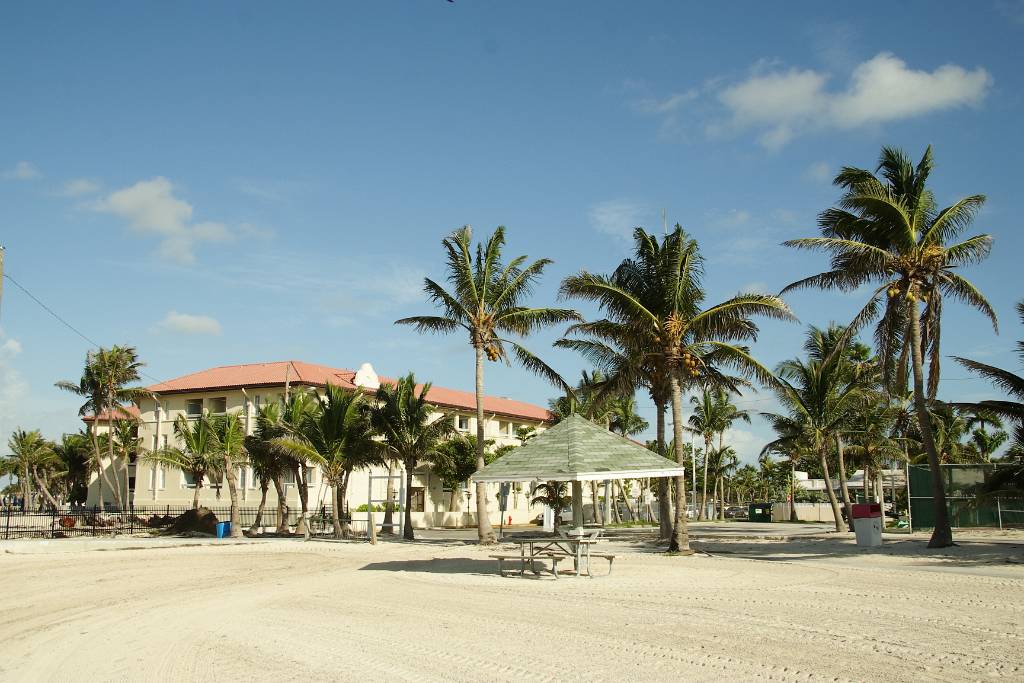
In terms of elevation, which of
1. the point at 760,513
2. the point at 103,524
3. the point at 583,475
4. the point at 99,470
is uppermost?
the point at 583,475

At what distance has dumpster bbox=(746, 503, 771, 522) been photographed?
50.3m

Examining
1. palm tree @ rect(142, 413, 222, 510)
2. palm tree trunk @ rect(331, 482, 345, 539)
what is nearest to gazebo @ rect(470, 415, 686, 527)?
palm tree trunk @ rect(331, 482, 345, 539)

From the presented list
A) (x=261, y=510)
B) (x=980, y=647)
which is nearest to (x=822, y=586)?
(x=980, y=647)

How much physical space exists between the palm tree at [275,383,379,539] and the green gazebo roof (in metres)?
13.4

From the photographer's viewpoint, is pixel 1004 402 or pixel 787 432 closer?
pixel 1004 402

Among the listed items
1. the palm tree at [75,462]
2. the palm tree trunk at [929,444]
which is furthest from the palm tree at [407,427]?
the palm tree at [75,462]

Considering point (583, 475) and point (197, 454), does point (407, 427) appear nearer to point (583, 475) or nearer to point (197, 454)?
point (197, 454)

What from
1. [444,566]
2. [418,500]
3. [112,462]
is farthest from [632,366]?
[112,462]

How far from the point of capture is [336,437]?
30.6m

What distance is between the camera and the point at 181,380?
172 ft

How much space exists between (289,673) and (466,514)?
41.5 metres

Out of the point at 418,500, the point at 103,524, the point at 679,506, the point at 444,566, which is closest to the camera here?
the point at 444,566

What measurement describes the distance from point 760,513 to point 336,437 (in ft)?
99.7

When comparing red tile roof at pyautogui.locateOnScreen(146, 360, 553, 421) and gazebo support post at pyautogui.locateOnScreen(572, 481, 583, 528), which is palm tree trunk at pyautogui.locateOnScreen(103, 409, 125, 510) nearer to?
red tile roof at pyautogui.locateOnScreen(146, 360, 553, 421)
